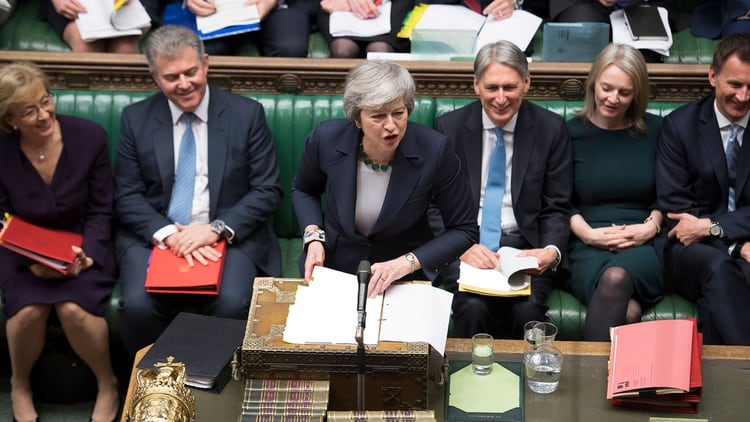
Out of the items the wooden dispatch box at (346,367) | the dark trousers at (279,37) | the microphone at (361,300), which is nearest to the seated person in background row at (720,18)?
the dark trousers at (279,37)

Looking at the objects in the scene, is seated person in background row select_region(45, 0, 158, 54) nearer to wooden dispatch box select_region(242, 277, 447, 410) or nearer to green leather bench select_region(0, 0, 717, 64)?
green leather bench select_region(0, 0, 717, 64)

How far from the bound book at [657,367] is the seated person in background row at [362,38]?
6.94 feet

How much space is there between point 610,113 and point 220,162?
155 cm

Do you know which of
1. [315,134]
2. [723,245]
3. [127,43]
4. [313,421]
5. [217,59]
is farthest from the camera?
[127,43]

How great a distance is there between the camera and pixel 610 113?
460cm

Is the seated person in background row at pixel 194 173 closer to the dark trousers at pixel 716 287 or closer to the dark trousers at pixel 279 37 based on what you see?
the dark trousers at pixel 279 37

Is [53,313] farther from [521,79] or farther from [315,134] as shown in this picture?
[521,79]

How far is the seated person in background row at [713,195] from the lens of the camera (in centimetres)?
431

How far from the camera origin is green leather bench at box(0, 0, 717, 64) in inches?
212

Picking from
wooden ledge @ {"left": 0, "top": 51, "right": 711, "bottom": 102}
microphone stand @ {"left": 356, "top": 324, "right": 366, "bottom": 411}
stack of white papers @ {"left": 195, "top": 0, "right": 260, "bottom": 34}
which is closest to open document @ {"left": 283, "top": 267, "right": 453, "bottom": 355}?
microphone stand @ {"left": 356, "top": 324, "right": 366, "bottom": 411}

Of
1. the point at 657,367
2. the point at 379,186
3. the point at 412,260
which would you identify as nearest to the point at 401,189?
the point at 379,186

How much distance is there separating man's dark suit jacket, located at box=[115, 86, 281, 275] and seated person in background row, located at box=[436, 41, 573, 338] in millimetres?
753

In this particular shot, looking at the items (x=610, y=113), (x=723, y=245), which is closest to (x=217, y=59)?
(x=610, y=113)

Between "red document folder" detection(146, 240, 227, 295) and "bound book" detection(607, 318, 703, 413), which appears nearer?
"bound book" detection(607, 318, 703, 413)
